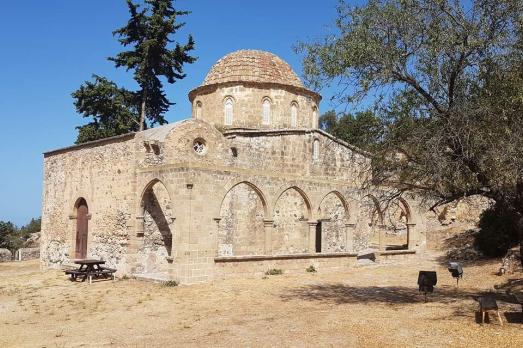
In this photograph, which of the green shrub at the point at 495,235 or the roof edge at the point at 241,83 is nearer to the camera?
the green shrub at the point at 495,235

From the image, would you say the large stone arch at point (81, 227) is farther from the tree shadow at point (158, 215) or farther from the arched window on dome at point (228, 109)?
the arched window on dome at point (228, 109)

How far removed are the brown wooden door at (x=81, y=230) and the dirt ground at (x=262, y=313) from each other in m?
2.21

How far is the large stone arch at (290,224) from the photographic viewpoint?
904 inches

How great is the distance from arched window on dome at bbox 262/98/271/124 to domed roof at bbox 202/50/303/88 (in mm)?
951

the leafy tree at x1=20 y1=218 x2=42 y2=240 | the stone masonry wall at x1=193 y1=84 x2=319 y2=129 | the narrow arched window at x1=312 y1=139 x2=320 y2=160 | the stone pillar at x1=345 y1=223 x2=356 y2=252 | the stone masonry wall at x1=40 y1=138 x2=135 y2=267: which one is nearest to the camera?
the stone masonry wall at x1=40 y1=138 x2=135 y2=267

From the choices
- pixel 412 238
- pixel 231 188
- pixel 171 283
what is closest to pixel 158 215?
pixel 231 188

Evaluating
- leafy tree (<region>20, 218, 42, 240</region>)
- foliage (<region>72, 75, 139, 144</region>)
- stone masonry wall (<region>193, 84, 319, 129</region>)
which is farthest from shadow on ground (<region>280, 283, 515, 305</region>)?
leafy tree (<region>20, 218, 42, 240</region>)

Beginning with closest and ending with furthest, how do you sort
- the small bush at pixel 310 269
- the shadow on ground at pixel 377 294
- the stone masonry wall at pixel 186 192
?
the shadow on ground at pixel 377 294, the stone masonry wall at pixel 186 192, the small bush at pixel 310 269

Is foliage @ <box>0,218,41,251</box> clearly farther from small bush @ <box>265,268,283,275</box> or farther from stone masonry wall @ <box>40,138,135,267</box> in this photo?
small bush @ <box>265,268,283,275</box>

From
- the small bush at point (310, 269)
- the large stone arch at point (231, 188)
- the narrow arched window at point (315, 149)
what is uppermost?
the narrow arched window at point (315, 149)

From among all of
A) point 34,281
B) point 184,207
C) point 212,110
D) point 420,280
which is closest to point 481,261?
point 420,280

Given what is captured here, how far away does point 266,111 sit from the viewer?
23688 mm

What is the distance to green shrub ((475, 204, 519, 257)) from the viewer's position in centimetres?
1894

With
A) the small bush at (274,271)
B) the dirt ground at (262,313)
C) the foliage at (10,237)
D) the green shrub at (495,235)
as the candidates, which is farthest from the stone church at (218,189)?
the foliage at (10,237)
